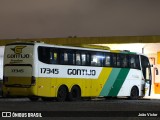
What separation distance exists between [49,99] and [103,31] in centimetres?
1160

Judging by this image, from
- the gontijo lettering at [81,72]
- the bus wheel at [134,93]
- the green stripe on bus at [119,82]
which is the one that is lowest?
the bus wheel at [134,93]

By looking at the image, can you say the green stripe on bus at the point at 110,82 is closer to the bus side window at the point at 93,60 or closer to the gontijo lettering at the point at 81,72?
the gontijo lettering at the point at 81,72

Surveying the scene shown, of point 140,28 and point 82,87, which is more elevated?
point 140,28

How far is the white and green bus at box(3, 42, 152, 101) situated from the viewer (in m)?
25.9

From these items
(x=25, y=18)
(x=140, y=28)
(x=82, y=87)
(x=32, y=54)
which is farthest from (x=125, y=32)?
(x=32, y=54)

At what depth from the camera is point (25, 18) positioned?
39.8 m

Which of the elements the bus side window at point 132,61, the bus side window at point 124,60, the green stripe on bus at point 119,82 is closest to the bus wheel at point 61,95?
the green stripe on bus at point 119,82

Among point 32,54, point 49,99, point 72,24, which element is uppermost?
point 72,24

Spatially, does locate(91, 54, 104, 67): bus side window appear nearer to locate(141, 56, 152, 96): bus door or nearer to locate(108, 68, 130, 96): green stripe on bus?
locate(108, 68, 130, 96): green stripe on bus

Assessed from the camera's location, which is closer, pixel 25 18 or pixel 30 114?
pixel 30 114

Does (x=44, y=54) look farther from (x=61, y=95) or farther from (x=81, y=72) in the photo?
(x=81, y=72)

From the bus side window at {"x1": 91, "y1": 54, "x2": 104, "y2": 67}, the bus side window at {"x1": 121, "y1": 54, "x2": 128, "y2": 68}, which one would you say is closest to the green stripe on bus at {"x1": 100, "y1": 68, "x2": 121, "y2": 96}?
the bus side window at {"x1": 121, "y1": 54, "x2": 128, "y2": 68}

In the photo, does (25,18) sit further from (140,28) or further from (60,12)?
(140,28)

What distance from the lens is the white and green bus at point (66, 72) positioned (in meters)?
25.9
